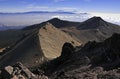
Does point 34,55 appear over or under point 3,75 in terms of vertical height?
under

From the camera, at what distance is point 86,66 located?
38.1 metres

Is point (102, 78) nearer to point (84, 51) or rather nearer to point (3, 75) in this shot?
point (3, 75)

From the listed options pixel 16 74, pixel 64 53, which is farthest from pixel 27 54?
pixel 16 74

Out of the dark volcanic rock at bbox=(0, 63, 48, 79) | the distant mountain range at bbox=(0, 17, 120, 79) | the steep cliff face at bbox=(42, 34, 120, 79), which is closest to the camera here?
the dark volcanic rock at bbox=(0, 63, 48, 79)

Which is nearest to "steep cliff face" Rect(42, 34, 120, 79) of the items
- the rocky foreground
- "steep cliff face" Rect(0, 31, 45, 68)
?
the rocky foreground

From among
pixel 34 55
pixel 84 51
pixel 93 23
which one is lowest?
pixel 93 23

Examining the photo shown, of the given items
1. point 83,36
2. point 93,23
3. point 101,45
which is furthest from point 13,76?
point 93,23

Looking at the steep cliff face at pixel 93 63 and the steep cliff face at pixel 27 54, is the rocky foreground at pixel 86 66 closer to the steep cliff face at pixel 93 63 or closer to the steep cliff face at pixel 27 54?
the steep cliff face at pixel 93 63

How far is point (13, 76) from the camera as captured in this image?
29719 millimetres

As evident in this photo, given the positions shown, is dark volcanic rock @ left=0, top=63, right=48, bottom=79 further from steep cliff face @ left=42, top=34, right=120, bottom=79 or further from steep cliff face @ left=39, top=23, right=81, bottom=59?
steep cliff face @ left=39, top=23, right=81, bottom=59

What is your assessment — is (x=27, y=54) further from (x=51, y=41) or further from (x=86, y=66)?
(x=86, y=66)

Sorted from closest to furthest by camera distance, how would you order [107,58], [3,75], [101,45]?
[3,75] → [107,58] → [101,45]

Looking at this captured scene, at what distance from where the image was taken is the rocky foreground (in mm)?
31047

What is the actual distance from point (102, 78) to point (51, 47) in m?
61.3
